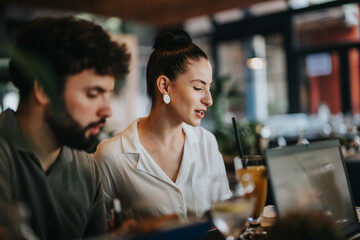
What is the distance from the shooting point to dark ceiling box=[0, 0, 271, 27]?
7.04 meters

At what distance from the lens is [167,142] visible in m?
1.89

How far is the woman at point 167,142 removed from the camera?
1.73 metres

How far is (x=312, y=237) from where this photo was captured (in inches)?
36.1

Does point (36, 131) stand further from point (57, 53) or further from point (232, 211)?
point (232, 211)

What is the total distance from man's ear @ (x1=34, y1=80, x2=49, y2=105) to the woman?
67 centimetres

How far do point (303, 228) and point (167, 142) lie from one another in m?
1.03

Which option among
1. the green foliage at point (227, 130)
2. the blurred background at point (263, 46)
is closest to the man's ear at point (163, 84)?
the green foliage at point (227, 130)

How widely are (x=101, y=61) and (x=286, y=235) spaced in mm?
684

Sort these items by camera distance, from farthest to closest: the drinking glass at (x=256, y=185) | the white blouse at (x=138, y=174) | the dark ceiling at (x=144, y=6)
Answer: the dark ceiling at (x=144, y=6) → the white blouse at (x=138, y=174) → the drinking glass at (x=256, y=185)

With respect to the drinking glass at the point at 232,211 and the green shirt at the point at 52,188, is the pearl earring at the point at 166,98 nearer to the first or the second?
the green shirt at the point at 52,188

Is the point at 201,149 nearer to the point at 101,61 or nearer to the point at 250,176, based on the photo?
the point at 250,176

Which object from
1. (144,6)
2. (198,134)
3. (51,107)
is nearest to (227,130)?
(144,6)

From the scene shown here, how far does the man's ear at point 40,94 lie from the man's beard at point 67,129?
3 centimetres

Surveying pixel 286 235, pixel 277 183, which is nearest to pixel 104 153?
pixel 277 183
